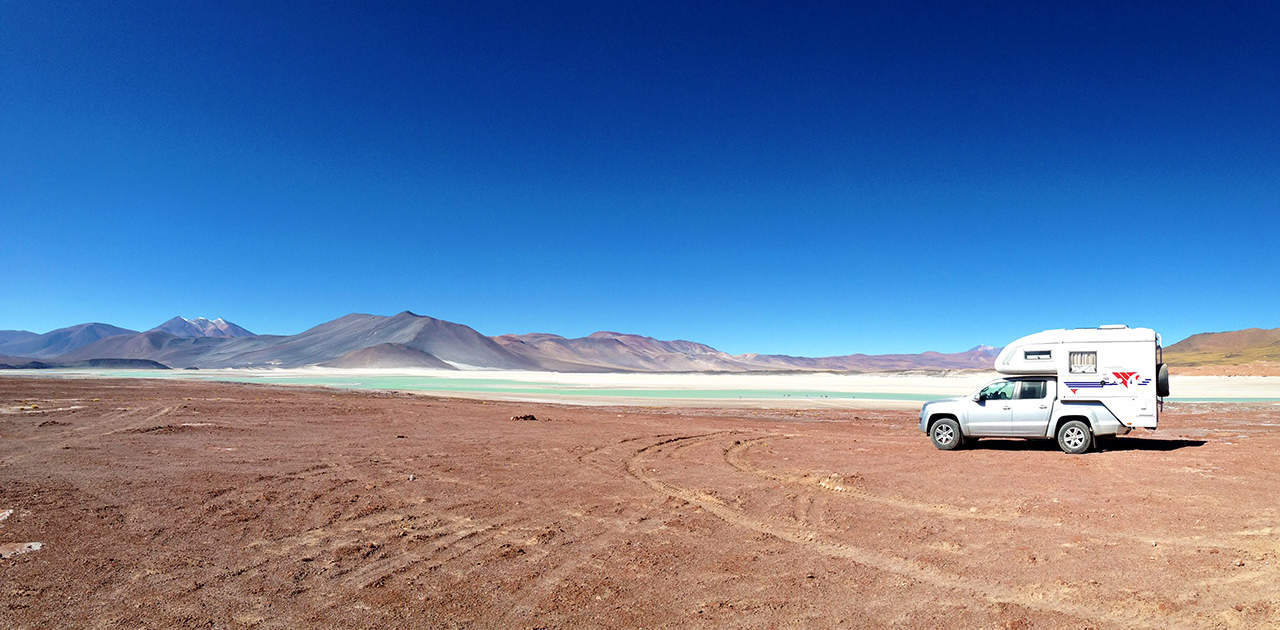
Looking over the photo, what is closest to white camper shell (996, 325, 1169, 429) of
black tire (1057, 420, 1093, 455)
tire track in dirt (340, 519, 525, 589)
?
black tire (1057, 420, 1093, 455)

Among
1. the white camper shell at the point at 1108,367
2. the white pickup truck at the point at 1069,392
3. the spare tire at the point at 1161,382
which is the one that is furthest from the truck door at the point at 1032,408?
the spare tire at the point at 1161,382

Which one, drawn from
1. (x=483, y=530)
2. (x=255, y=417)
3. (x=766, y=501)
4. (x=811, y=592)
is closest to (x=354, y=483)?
(x=483, y=530)

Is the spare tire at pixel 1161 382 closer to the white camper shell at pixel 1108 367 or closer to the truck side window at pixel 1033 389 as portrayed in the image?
the white camper shell at pixel 1108 367

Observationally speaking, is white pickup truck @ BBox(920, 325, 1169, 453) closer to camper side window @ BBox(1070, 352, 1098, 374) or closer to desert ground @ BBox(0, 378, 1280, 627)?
camper side window @ BBox(1070, 352, 1098, 374)

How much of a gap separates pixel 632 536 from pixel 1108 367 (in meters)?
12.6

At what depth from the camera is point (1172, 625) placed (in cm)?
518

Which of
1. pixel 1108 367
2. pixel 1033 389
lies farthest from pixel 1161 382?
pixel 1033 389

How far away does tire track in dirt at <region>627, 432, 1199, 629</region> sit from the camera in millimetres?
5395

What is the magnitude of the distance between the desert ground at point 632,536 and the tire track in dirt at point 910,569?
0.13 feet

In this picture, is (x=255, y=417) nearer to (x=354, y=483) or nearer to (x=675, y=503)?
(x=354, y=483)

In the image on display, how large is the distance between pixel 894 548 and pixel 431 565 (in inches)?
191

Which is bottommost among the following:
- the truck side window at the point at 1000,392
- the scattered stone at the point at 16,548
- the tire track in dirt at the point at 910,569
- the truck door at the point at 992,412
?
the scattered stone at the point at 16,548

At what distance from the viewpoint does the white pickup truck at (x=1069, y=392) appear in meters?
14.7

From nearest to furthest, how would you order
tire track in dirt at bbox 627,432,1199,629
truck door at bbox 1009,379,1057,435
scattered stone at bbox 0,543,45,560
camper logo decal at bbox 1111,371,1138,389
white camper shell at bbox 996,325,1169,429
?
tire track in dirt at bbox 627,432,1199,629 < scattered stone at bbox 0,543,45,560 < white camper shell at bbox 996,325,1169,429 < camper logo decal at bbox 1111,371,1138,389 < truck door at bbox 1009,379,1057,435
